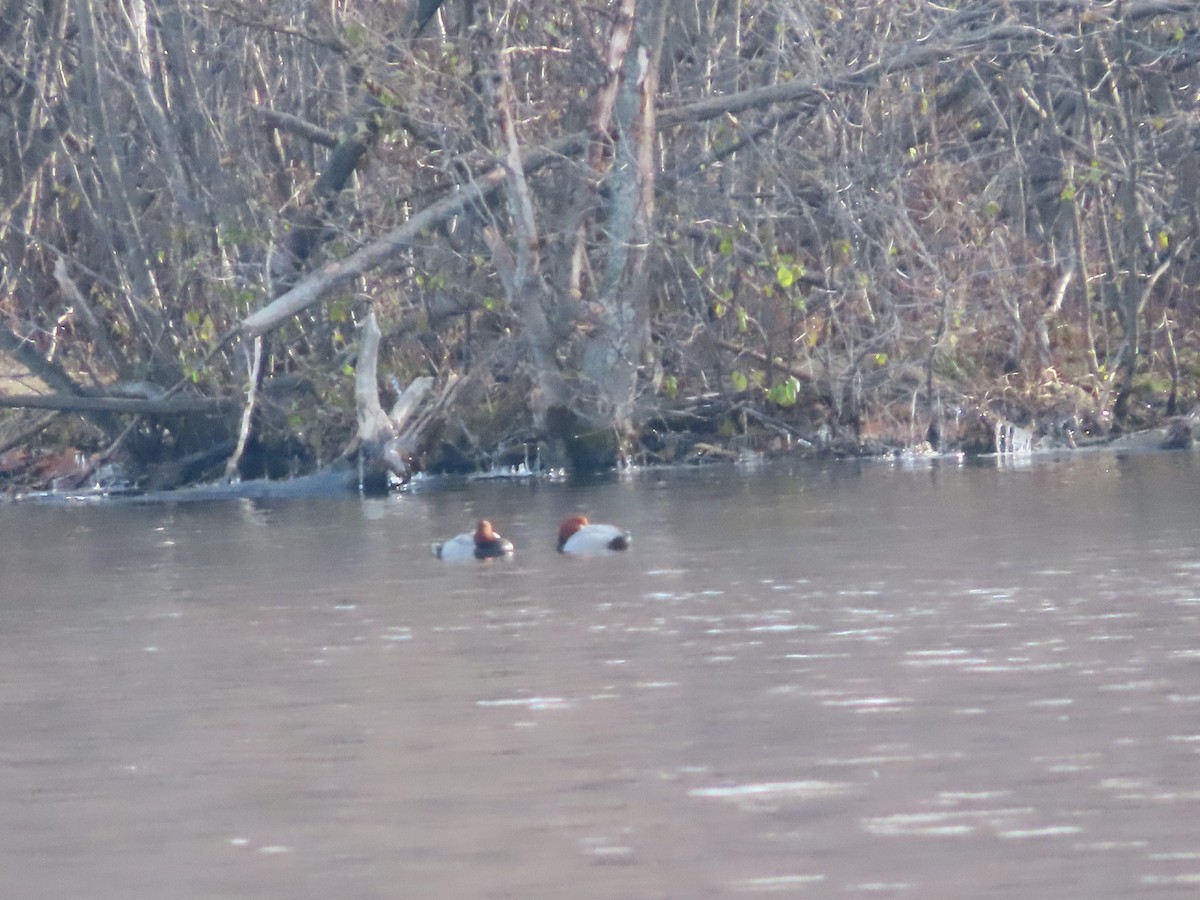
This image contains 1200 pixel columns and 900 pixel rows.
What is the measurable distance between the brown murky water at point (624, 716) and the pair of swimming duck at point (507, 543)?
0.53 feet

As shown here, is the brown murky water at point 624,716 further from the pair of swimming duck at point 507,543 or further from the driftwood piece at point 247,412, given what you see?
the driftwood piece at point 247,412

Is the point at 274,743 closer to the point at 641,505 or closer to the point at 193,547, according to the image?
the point at 193,547

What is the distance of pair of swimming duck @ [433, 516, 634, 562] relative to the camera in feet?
43.9

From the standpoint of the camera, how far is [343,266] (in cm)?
2003

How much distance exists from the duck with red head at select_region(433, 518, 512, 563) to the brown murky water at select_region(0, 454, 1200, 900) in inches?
5.7

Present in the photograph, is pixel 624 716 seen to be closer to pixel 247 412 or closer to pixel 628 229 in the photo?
pixel 247 412

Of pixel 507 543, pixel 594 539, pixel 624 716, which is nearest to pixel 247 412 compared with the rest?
pixel 507 543

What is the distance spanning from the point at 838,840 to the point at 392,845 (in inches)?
49.2

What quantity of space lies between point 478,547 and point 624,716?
5.19 m

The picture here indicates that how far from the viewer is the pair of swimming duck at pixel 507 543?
43.9 ft

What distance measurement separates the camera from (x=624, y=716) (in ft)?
27.2

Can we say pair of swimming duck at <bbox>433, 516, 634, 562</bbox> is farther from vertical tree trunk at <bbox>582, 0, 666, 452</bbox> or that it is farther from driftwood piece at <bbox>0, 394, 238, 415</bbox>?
driftwood piece at <bbox>0, 394, 238, 415</bbox>

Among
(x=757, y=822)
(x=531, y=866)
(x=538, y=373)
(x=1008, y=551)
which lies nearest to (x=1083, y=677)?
(x=757, y=822)

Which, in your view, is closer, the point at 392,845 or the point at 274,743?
the point at 392,845
